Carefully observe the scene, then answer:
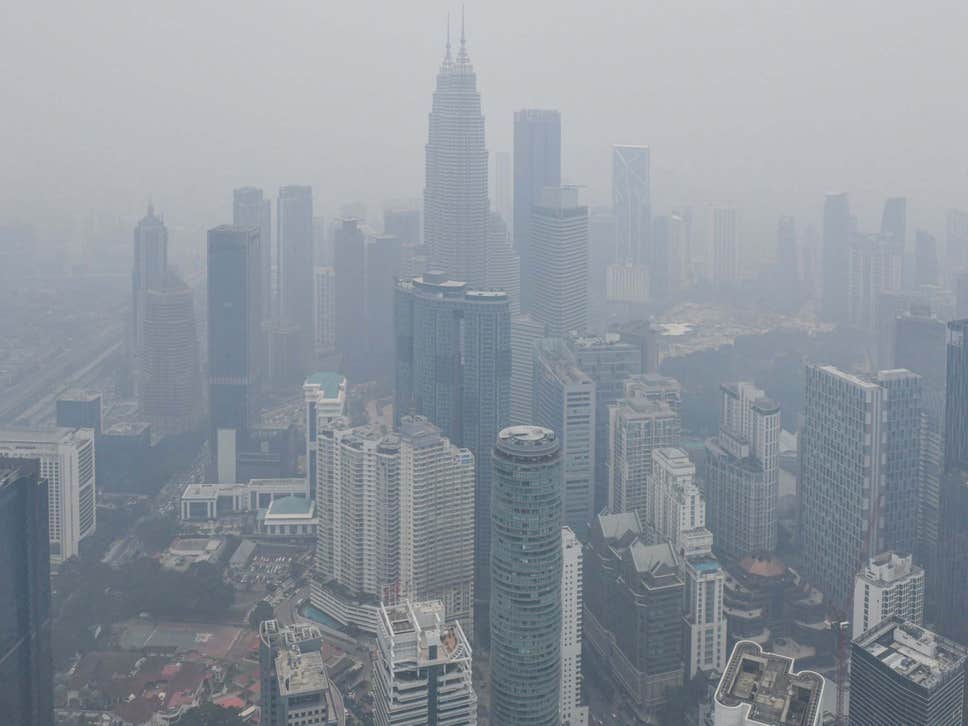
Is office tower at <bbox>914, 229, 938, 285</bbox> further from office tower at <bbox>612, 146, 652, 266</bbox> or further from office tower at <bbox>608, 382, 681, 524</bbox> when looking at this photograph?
office tower at <bbox>608, 382, 681, 524</bbox>

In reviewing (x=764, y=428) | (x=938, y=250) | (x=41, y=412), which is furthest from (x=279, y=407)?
(x=938, y=250)

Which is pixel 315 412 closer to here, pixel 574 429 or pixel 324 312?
pixel 574 429

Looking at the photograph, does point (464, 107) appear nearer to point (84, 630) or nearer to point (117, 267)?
point (117, 267)

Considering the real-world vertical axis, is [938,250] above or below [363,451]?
above

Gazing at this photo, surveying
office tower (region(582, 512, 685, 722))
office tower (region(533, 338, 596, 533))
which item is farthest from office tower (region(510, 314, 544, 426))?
office tower (region(582, 512, 685, 722))

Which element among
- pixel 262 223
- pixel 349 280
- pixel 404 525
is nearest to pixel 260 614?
pixel 404 525

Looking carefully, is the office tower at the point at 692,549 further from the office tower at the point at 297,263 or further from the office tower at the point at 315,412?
the office tower at the point at 297,263
